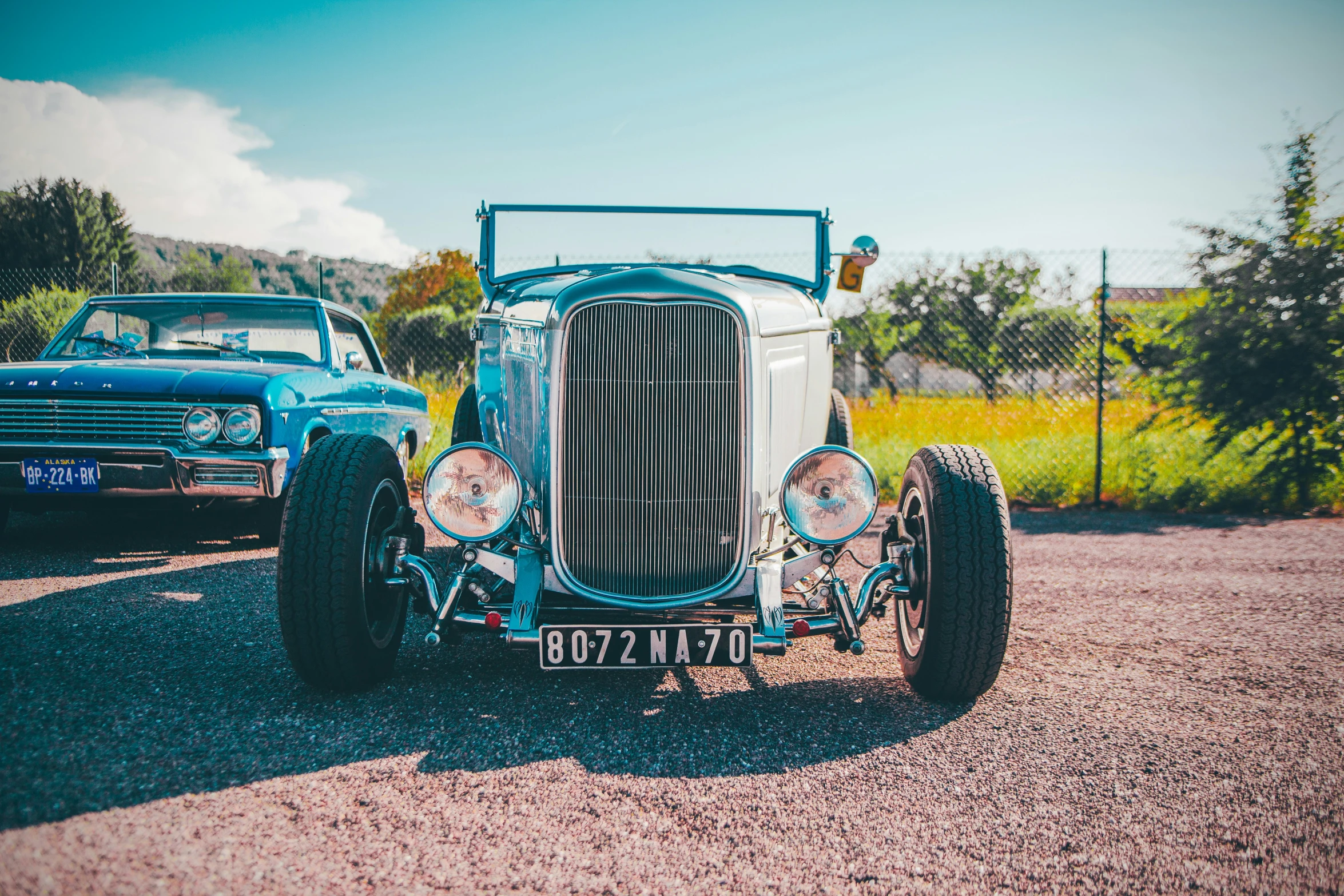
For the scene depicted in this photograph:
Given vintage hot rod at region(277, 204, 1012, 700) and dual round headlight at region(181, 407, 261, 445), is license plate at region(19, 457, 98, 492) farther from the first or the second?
vintage hot rod at region(277, 204, 1012, 700)

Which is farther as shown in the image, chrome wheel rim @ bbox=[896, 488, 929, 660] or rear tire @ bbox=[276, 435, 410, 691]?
chrome wheel rim @ bbox=[896, 488, 929, 660]

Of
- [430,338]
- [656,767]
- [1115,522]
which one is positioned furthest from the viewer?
[430,338]

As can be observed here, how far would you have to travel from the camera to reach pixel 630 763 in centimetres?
225

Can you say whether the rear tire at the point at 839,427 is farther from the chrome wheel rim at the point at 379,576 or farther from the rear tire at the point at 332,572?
the rear tire at the point at 332,572

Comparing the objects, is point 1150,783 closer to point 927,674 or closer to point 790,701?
point 927,674

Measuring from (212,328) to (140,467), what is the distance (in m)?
1.39

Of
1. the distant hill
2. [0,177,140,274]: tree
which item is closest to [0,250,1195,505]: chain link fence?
[0,177,140,274]: tree

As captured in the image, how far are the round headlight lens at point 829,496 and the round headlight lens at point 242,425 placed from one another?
10.5ft

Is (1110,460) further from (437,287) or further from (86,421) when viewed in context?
(437,287)

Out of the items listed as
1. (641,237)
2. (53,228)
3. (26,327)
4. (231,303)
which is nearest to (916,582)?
(641,237)

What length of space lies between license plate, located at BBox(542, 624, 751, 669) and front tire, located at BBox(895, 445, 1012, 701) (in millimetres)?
719

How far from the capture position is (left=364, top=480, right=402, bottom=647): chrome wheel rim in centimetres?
272

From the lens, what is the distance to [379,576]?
2.76 m

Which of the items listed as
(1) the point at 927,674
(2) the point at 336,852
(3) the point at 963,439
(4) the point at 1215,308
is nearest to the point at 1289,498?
(4) the point at 1215,308
